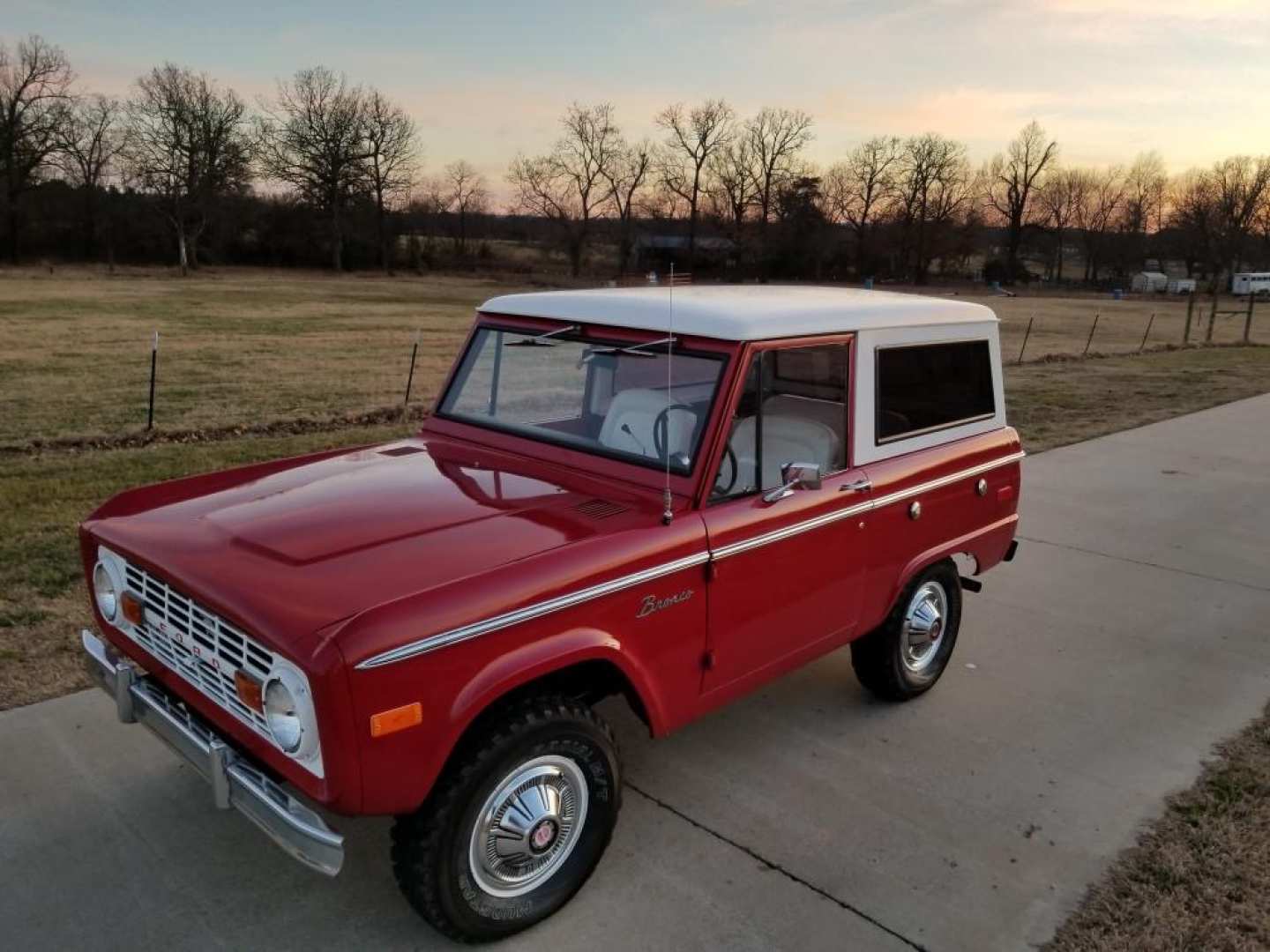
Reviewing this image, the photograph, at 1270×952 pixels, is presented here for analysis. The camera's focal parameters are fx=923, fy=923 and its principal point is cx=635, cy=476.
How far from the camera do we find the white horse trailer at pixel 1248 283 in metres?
58.1

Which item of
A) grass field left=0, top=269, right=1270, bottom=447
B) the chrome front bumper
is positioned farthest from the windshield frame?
grass field left=0, top=269, right=1270, bottom=447

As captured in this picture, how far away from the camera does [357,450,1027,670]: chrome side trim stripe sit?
2.29 m

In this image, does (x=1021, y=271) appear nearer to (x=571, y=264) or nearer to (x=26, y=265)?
(x=571, y=264)

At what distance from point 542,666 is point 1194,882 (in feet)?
7.69

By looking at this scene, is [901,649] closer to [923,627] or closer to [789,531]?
[923,627]

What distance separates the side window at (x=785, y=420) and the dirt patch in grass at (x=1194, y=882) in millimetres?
1715

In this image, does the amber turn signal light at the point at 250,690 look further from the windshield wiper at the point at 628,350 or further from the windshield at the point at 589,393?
the windshield wiper at the point at 628,350

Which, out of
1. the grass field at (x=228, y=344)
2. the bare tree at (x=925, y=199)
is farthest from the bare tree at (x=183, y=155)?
the bare tree at (x=925, y=199)

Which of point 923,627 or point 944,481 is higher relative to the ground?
point 944,481

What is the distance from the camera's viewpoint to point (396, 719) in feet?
7.50

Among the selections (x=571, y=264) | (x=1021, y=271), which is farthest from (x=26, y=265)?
(x=1021, y=271)

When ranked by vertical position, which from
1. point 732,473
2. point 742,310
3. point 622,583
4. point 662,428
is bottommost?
point 622,583

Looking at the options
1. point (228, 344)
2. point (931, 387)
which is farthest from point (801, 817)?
point (228, 344)

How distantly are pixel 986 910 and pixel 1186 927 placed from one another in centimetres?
60
